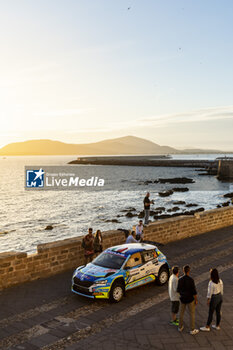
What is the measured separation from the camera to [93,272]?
10.4 m

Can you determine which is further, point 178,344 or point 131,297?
point 131,297

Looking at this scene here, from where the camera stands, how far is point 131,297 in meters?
10.8

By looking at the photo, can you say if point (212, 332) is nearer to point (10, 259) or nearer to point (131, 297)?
point (131, 297)

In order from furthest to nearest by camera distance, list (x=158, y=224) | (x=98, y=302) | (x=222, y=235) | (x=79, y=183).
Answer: (x=79, y=183) → (x=222, y=235) → (x=158, y=224) → (x=98, y=302)

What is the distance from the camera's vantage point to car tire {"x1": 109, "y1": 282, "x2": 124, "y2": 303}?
1012cm

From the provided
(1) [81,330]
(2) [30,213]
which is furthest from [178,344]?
(2) [30,213]

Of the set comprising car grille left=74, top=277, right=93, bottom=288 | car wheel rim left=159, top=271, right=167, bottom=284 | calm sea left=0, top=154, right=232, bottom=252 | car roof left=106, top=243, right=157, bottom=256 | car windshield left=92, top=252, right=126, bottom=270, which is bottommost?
calm sea left=0, top=154, right=232, bottom=252

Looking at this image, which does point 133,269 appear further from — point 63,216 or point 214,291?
point 63,216

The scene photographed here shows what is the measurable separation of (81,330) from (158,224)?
9349 mm

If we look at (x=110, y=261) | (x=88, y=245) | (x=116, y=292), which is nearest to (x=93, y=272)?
(x=110, y=261)

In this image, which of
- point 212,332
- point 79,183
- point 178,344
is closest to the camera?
point 178,344

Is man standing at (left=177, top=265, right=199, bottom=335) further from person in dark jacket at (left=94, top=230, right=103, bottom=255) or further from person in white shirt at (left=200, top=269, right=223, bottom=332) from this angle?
person in dark jacket at (left=94, top=230, right=103, bottom=255)

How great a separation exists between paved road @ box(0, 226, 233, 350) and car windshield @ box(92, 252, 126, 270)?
1.06 m

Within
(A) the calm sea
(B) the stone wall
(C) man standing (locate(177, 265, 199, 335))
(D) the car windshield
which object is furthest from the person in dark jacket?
(A) the calm sea
